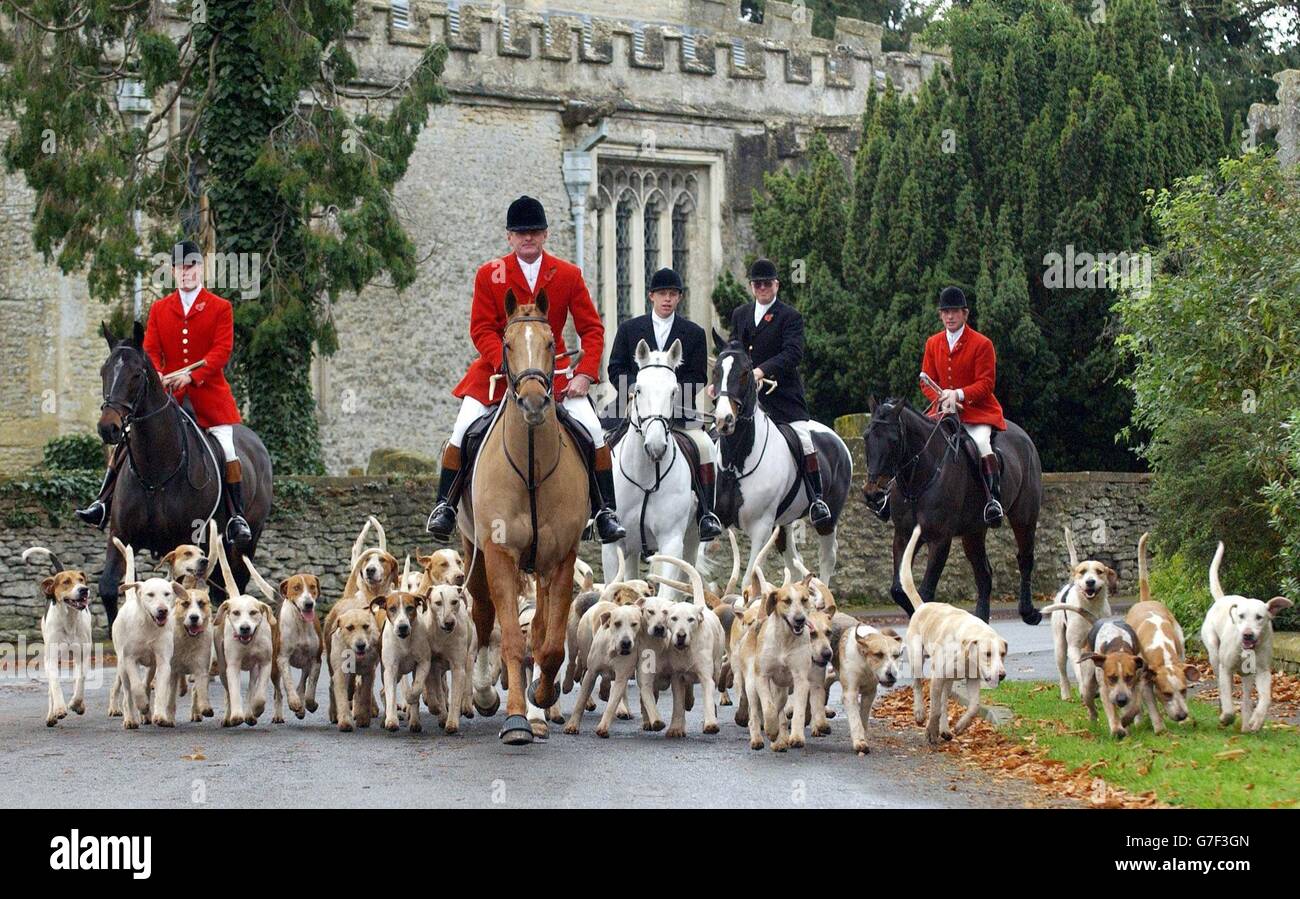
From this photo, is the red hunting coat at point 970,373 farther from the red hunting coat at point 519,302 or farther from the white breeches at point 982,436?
the red hunting coat at point 519,302

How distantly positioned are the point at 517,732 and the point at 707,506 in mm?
4655

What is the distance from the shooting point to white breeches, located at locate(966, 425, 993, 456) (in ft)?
54.3

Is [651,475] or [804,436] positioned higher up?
[804,436]

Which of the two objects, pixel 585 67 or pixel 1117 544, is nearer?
pixel 1117 544

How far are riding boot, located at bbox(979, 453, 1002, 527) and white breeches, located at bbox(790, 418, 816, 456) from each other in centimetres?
137

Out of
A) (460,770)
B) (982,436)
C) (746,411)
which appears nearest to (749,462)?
(746,411)

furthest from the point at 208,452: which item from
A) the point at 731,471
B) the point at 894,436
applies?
the point at 894,436

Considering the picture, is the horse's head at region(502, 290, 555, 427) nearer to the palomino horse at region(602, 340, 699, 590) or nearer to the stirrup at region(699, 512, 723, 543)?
the palomino horse at region(602, 340, 699, 590)

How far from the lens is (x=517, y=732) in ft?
35.6

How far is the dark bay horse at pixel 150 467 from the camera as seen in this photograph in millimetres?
14102

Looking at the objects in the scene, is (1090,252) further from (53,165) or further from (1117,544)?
(53,165)

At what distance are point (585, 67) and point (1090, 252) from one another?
8.96 metres

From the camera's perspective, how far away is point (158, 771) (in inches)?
400

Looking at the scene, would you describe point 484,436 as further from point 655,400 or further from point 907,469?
point 907,469
